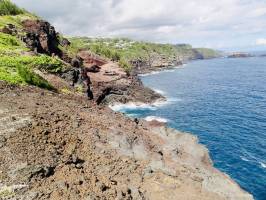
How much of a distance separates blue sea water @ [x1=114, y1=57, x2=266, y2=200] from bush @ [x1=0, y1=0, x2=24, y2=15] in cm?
4263

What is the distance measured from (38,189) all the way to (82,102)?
26.5 m

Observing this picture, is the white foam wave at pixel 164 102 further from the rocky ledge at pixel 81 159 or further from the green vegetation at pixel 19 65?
the rocky ledge at pixel 81 159

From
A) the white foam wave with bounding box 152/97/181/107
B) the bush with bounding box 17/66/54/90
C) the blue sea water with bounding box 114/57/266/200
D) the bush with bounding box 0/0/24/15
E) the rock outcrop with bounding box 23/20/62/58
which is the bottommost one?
the white foam wave with bounding box 152/97/181/107

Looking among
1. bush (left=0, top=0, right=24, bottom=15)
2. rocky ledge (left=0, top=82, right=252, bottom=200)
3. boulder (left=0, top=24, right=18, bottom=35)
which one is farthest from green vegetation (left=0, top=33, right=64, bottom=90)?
bush (left=0, top=0, right=24, bottom=15)

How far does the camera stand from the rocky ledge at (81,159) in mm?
27203

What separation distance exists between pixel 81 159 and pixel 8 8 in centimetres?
7589

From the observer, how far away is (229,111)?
92.2m

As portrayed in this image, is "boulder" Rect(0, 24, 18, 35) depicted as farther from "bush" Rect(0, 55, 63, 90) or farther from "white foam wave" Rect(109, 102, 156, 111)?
"white foam wave" Rect(109, 102, 156, 111)

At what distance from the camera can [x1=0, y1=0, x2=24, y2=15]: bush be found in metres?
93.1

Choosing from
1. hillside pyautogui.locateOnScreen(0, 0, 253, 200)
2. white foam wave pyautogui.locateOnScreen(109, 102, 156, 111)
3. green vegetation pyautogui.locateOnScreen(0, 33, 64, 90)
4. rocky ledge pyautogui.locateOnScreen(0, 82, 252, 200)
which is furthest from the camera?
white foam wave pyautogui.locateOnScreen(109, 102, 156, 111)

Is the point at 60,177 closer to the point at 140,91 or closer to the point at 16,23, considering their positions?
the point at 16,23

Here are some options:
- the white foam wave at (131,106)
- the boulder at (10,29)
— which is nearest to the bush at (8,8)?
the boulder at (10,29)

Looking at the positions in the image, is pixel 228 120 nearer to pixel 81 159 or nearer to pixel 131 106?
pixel 131 106

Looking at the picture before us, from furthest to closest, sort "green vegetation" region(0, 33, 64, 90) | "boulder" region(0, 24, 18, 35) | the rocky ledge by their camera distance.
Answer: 1. "boulder" region(0, 24, 18, 35)
2. "green vegetation" region(0, 33, 64, 90)
3. the rocky ledge
